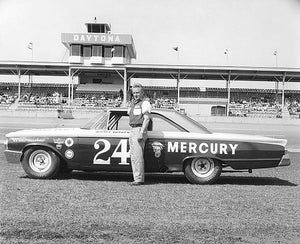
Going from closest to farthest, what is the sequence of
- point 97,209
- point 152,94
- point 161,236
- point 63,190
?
point 161,236, point 97,209, point 63,190, point 152,94

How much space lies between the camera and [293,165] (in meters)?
10.6

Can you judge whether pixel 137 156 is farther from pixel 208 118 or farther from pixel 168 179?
pixel 208 118

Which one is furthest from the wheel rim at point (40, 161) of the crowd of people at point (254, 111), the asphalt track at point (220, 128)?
the crowd of people at point (254, 111)

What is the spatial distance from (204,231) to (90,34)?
43.8 metres

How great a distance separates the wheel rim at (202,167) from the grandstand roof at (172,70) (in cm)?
3549

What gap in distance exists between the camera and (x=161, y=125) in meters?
7.62

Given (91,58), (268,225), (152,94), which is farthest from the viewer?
(152,94)

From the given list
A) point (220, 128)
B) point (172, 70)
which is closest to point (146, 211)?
point (220, 128)

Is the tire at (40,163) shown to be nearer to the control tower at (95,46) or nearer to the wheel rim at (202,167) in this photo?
the wheel rim at (202,167)

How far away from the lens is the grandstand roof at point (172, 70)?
141ft

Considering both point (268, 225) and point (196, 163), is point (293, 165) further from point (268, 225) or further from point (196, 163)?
point (268, 225)

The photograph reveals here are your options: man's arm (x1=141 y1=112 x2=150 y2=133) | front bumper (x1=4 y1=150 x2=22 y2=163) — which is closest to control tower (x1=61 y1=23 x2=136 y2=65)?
front bumper (x1=4 y1=150 x2=22 y2=163)

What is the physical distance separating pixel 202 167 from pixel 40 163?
8.90ft

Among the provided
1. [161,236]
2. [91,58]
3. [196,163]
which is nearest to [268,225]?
[161,236]
